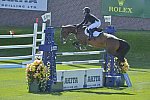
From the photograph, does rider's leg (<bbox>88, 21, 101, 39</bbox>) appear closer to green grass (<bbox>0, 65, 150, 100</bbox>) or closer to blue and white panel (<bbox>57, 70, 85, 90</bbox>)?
blue and white panel (<bbox>57, 70, 85, 90</bbox>)

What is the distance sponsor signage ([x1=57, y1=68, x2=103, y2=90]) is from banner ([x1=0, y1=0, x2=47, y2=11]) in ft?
64.0

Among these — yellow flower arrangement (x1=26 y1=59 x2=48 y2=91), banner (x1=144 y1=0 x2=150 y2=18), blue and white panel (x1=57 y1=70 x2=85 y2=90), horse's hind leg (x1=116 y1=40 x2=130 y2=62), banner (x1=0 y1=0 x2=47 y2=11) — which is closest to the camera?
yellow flower arrangement (x1=26 y1=59 x2=48 y2=91)

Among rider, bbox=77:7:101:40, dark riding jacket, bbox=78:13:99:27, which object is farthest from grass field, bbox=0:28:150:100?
dark riding jacket, bbox=78:13:99:27

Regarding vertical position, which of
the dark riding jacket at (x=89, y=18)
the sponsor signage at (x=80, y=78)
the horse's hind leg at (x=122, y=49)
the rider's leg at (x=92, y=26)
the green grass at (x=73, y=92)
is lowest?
the green grass at (x=73, y=92)

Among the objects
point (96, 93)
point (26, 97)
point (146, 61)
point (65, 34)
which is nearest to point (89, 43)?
point (65, 34)

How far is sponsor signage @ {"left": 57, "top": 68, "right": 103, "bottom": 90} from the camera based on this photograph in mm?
13031

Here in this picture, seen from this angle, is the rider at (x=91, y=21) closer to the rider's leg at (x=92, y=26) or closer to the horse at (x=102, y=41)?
the rider's leg at (x=92, y=26)

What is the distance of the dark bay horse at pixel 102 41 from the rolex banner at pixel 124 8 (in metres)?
20.8

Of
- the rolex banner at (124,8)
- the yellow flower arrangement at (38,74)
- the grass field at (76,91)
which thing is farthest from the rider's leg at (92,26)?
the rolex banner at (124,8)

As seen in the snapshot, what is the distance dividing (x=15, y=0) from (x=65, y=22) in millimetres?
3828

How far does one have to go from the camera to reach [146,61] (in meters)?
24.5

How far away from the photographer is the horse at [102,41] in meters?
13.8

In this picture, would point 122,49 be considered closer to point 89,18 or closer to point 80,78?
point 89,18

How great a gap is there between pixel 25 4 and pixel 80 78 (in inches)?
806
